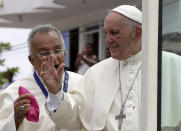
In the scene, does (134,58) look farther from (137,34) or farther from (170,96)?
(170,96)

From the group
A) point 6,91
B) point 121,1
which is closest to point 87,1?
point 121,1

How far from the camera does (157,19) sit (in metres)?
2.35

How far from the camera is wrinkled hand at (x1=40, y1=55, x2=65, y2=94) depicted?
3.51 meters

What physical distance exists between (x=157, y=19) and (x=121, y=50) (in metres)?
1.41

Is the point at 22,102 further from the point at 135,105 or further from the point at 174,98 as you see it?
the point at 174,98

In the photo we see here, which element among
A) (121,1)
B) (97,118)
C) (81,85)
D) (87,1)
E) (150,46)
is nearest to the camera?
(150,46)

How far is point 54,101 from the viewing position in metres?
Answer: 3.66

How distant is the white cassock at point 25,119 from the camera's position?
408cm

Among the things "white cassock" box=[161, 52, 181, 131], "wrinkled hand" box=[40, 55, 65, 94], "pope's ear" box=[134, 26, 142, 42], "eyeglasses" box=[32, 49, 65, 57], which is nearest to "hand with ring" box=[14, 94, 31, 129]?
"wrinkled hand" box=[40, 55, 65, 94]

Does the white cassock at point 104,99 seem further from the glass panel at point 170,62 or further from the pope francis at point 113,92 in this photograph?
the glass panel at point 170,62

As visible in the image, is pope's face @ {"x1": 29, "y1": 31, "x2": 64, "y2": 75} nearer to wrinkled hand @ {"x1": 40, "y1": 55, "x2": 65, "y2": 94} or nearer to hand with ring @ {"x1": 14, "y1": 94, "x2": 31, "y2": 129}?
hand with ring @ {"x1": 14, "y1": 94, "x2": 31, "y2": 129}

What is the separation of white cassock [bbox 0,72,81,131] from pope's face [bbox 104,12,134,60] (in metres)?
0.72

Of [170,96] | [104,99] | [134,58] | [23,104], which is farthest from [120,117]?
[170,96]

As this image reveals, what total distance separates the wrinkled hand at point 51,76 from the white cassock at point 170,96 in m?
1.23
